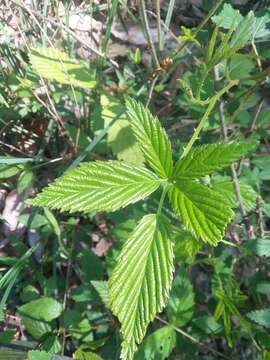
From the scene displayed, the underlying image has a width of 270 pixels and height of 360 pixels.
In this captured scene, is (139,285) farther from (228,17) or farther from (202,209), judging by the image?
(228,17)

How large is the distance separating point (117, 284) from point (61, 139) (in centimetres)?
112

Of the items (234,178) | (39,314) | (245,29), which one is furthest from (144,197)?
(39,314)

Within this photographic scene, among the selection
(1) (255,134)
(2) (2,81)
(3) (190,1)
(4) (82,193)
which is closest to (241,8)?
(3) (190,1)

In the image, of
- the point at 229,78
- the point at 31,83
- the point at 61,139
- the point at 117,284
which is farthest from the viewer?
the point at 61,139

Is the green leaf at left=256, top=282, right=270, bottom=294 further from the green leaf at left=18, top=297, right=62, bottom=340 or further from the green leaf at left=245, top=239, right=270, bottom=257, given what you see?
the green leaf at left=18, top=297, right=62, bottom=340

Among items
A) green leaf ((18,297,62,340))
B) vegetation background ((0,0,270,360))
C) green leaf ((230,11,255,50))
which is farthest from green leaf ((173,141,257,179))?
green leaf ((18,297,62,340))

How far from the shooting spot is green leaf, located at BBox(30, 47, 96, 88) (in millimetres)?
1496

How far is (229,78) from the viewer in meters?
1.46

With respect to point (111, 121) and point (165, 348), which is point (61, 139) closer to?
point (111, 121)

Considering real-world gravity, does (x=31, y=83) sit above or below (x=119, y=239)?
above

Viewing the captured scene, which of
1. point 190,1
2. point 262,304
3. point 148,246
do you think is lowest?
point 262,304

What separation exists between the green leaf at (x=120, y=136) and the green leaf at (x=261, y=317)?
2.00 ft

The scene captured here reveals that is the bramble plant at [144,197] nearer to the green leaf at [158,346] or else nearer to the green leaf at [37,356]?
the green leaf at [37,356]

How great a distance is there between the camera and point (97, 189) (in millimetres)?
974
